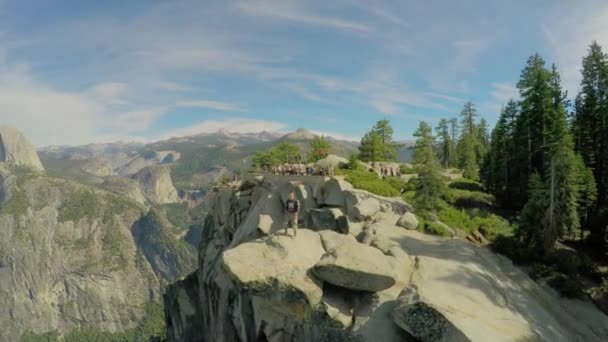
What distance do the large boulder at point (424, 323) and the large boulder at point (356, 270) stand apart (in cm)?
196

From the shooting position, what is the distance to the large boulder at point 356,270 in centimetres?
1705

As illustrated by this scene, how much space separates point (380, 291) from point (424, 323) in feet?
11.1

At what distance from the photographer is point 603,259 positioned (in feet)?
103

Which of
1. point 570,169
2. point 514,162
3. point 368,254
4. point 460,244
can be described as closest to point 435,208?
point 460,244

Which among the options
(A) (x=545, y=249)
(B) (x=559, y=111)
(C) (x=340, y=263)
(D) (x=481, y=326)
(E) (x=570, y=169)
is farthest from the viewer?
(B) (x=559, y=111)

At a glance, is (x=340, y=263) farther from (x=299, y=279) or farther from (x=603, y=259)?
(x=603, y=259)

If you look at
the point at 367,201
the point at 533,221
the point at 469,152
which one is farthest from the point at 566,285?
the point at 469,152

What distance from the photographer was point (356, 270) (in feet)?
56.4

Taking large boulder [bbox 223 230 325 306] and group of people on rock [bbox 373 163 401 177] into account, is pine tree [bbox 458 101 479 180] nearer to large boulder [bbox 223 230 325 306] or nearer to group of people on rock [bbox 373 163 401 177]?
group of people on rock [bbox 373 163 401 177]

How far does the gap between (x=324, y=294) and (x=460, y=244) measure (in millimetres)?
10467

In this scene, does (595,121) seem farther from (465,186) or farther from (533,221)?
(533,221)

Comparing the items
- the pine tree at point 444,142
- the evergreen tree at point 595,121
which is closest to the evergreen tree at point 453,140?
the pine tree at point 444,142

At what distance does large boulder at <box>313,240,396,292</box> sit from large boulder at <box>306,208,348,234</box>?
19.5ft

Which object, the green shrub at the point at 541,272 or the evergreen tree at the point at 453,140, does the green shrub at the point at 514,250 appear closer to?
the green shrub at the point at 541,272
